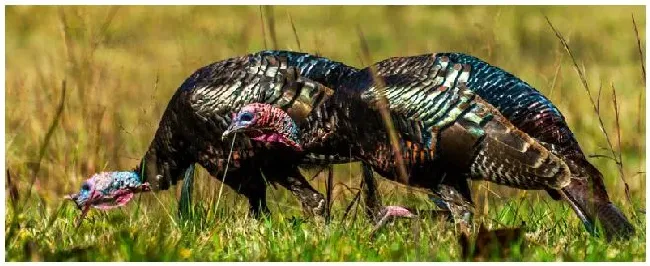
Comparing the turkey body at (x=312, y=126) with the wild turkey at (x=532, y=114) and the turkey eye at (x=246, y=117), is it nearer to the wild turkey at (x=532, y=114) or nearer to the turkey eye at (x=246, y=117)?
the wild turkey at (x=532, y=114)

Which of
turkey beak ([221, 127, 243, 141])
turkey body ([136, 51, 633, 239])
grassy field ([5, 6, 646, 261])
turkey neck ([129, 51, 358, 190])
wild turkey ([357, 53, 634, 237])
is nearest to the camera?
grassy field ([5, 6, 646, 261])

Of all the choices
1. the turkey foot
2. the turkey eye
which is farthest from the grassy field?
the turkey eye

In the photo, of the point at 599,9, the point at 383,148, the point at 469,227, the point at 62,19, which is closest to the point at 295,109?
the point at 383,148

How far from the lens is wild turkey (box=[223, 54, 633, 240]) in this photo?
5590 mm

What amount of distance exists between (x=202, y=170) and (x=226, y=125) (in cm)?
85

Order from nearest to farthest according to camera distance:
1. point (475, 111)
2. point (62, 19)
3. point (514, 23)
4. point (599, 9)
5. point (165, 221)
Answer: point (165, 221) → point (475, 111) → point (62, 19) → point (514, 23) → point (599, 9)

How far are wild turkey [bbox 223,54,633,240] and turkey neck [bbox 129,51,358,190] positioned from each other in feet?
0.97

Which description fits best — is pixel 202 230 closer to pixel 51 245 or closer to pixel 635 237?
pixel 51 245

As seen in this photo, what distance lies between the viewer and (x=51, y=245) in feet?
17.9

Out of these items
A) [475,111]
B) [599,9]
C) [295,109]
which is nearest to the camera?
[475,111]

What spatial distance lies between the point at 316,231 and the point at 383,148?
43 cm

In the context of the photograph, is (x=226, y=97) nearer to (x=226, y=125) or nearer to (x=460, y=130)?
(x=226, y=125)

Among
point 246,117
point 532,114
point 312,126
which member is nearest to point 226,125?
point 246,117

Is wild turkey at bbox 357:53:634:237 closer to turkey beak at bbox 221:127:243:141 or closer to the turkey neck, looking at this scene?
the turkey neck
